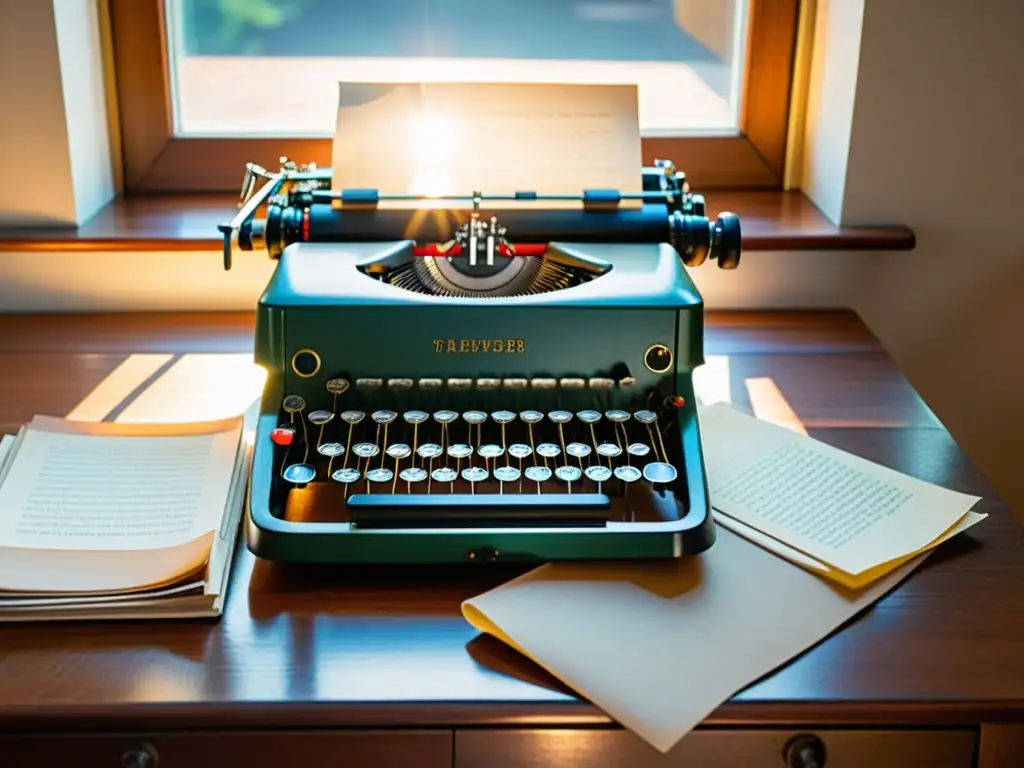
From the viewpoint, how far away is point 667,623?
944mm

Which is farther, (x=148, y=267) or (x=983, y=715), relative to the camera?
(x=148, y=267)

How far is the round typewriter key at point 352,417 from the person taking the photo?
43.6 inches

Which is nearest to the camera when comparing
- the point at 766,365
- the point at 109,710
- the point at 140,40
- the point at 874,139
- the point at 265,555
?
the point at 109,710

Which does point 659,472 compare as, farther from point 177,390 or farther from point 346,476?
point 177,390

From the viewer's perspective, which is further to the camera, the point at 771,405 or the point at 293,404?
the point at 771,405

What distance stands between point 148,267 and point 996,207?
44.6 inches

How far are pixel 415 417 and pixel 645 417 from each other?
0.69 ft

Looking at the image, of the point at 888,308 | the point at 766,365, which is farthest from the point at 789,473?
the point at 888,308

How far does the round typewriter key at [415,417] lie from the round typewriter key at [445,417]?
0.01 meters

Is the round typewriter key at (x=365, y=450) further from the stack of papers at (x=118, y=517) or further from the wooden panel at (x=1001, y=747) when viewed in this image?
the wooden panel at (x=1001, y=747)

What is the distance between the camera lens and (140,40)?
171 centimetres

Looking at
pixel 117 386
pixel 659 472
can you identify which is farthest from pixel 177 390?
pixel 659 472

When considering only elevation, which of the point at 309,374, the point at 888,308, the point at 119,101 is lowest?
the point at 888,308

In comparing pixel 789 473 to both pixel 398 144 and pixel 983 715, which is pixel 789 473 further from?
pixel 398 144
